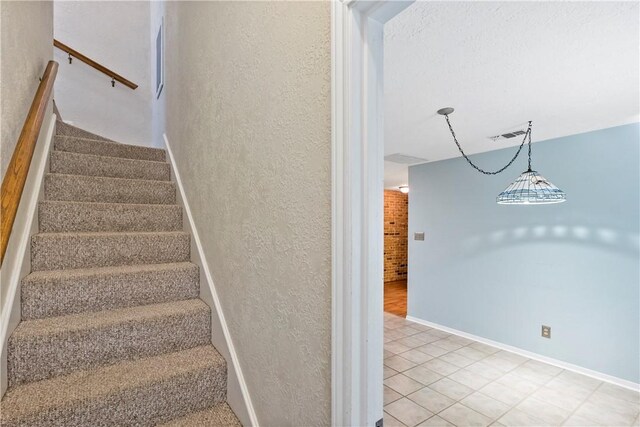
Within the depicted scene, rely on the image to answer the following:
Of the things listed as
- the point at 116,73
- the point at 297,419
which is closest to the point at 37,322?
the point at 297,419

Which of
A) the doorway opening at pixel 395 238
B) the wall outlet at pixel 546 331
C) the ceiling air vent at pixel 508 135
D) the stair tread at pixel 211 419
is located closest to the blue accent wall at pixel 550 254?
the wall outlet at pixel 546 331

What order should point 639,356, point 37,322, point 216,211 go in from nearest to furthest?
point 37,322, point 216,211, point 639,356

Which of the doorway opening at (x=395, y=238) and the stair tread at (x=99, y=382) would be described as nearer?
the stair tread at (x=99, y=382)

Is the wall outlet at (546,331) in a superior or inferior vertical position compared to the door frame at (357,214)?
inferior

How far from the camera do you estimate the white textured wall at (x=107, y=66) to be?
349cm

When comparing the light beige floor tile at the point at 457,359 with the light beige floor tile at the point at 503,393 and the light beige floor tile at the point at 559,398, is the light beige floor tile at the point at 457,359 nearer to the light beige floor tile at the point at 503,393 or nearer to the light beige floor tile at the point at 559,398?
the light beige floor tile at the point at 503,393

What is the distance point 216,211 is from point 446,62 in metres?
1.56

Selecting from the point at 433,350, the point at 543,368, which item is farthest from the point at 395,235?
the point at 543,368

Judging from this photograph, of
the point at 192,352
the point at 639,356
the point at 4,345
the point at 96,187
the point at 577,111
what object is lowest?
the point at 639,356

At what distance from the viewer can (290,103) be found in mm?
1000

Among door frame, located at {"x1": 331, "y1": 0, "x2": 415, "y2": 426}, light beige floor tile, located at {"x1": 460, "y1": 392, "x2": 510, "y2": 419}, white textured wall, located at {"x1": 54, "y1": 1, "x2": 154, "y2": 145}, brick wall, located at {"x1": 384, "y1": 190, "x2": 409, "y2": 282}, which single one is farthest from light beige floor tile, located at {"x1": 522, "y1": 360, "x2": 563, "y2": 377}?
white textured wall, located at {"x1": 54, "y1": 1, "x2": 154, "y2": 145}

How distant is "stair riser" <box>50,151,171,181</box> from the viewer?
2.18m

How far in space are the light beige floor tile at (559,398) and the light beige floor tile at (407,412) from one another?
108 centimetres

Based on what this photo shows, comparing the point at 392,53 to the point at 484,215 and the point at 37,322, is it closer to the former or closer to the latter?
the point at 37,322
